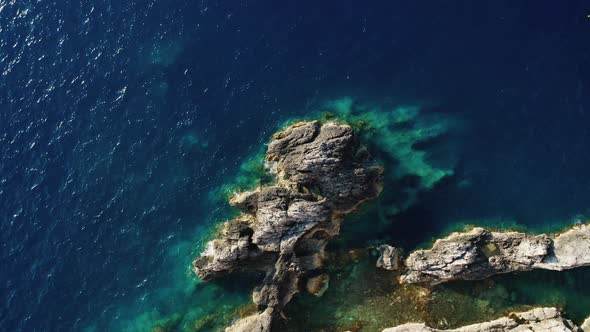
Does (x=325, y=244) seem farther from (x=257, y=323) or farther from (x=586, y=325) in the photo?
(x=586, y=325)

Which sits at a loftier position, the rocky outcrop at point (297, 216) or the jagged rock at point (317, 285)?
the rocky outcrop at point (297, 216)

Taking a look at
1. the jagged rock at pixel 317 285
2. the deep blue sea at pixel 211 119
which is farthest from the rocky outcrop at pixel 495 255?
the jagged rock at pixel 317 285

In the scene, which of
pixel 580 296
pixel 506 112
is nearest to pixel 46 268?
pixel 506 112

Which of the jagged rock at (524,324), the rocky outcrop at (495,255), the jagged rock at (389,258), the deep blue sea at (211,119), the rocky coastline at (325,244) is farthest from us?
the deep blue sea at (211,119)

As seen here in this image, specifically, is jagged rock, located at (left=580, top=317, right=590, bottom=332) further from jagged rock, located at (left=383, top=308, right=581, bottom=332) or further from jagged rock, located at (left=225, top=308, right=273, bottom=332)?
jagged rock, located at (left=225, top=308, right=273, bottom=332)

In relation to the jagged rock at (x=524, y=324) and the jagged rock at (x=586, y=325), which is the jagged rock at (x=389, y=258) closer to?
the jagged rock at (x=524, y=324)
